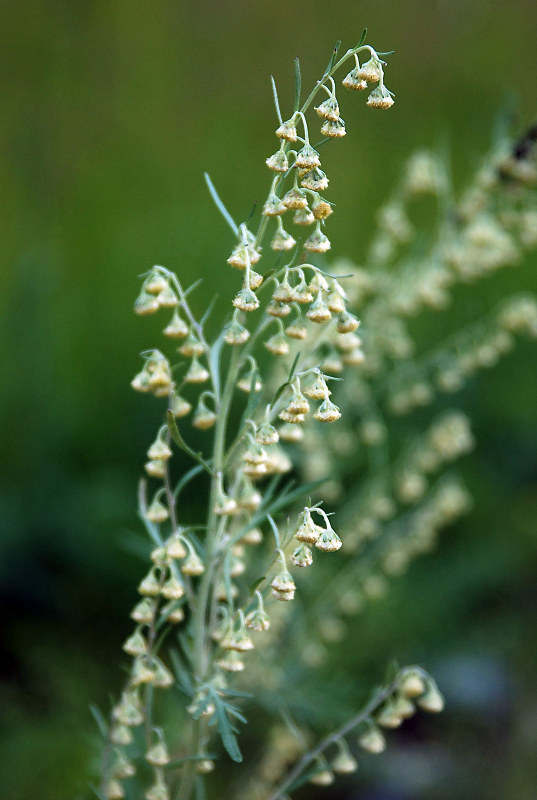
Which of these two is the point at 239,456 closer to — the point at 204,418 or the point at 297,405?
the point at 204,418

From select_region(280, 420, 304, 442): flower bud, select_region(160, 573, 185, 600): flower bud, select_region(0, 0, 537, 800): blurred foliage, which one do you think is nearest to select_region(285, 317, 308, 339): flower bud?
select_region(280, 420, 304, 442): flower bud

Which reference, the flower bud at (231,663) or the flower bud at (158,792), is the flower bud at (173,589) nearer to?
the flower bud at (231,663)

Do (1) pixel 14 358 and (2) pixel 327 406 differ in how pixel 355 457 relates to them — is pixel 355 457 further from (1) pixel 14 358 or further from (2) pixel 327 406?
(2) pixel 327 406

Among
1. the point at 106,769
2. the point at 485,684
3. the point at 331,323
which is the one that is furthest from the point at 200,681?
the point at 485,684

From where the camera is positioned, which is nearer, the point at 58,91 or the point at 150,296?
the point at 150,296

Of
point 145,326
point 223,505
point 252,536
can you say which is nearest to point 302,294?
point 223,505
